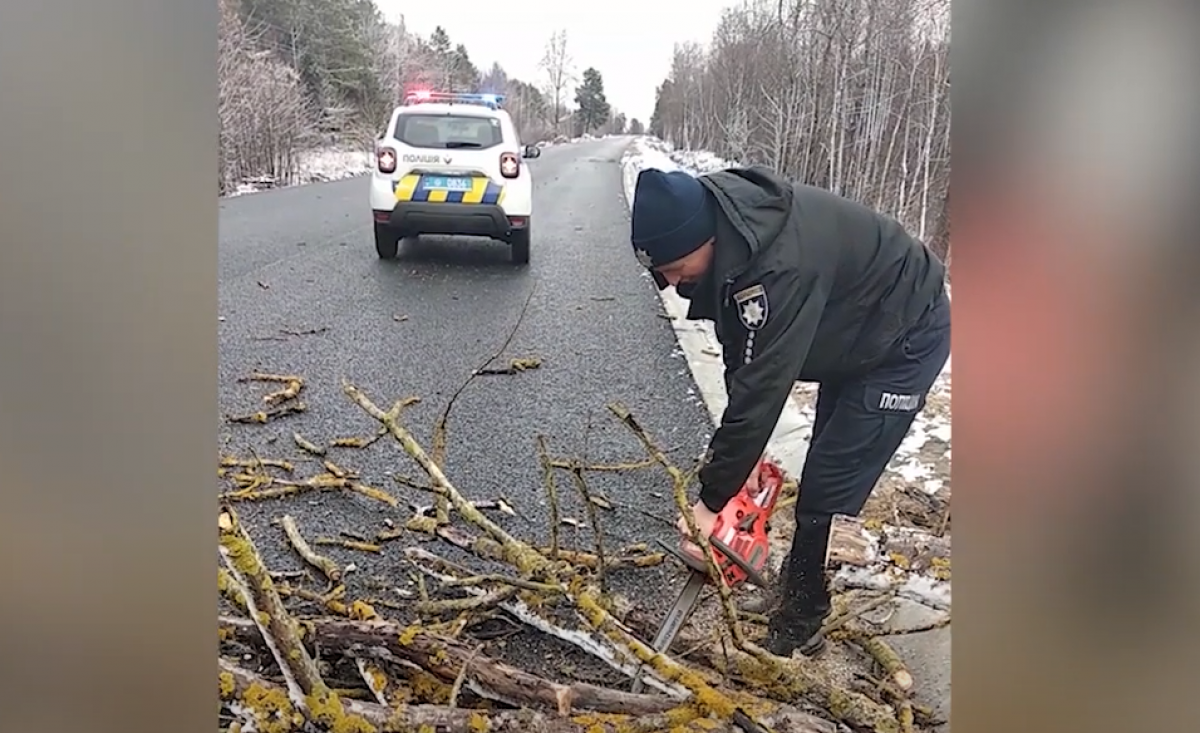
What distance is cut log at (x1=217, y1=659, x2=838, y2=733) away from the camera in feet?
3.60

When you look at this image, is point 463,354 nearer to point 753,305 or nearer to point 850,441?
point 753,305

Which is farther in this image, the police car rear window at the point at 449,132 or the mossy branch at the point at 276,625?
the police car rear window at the point at 449,132

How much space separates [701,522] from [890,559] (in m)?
0.23

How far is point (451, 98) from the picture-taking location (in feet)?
4.03

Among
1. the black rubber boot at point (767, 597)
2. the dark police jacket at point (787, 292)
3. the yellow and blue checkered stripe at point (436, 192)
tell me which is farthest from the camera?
the yellow and blue checkered stripe at point (436, 192)

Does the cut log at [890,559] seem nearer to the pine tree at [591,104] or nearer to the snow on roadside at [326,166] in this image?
the pine tree at [591,104]

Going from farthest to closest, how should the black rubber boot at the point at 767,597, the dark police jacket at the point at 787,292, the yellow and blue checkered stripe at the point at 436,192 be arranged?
the yellow and blue checkered stripe at the point at 436,192
the black rubber boot at the point at 767,597
the dark police jacket at the point at 787,292

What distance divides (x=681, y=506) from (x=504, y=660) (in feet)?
0.92

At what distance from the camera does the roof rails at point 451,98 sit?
121 cm

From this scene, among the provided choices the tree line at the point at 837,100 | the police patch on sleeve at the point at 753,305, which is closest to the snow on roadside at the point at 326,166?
the tree line at the point at 837,100
